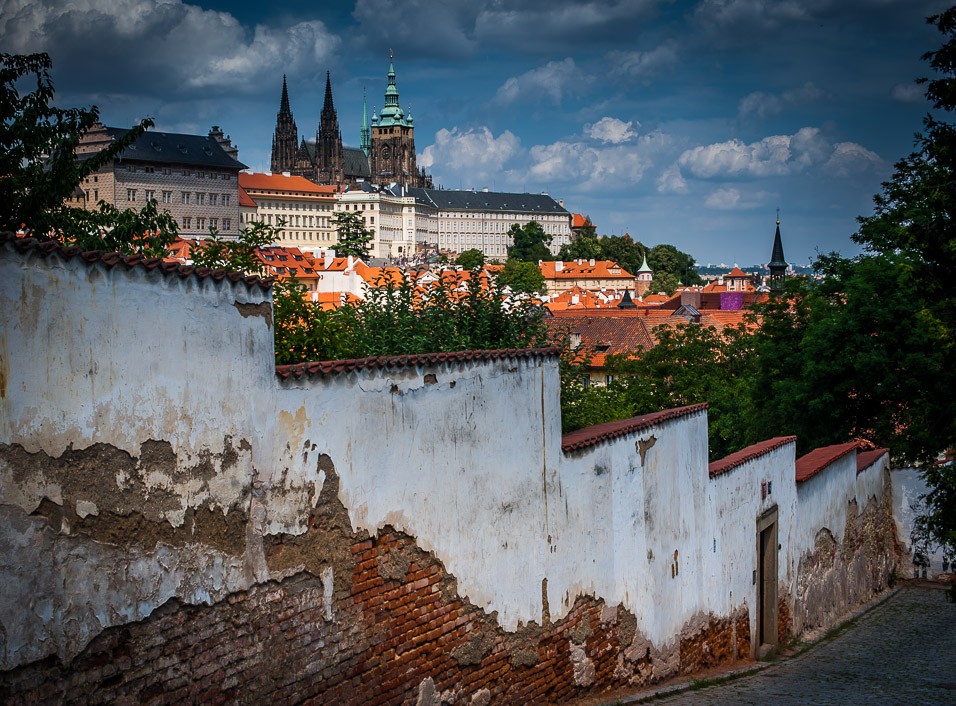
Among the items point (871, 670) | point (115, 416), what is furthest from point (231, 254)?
point (871, 670)

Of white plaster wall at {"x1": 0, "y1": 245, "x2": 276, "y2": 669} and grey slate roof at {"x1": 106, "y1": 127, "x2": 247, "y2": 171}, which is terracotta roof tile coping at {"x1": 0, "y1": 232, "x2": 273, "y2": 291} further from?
grey slate roof at {"x1": 106, "y1": 127, "x2": 247, "y2": 171}

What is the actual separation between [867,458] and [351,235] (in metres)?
159

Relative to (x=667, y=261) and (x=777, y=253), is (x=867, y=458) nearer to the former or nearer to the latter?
(x=777, y=253)

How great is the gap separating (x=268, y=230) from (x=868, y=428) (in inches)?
640

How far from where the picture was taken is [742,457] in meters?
15.2

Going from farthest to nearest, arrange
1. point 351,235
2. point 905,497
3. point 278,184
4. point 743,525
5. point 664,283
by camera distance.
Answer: point 278,184 → point 351,235 → point 664,283 → point 905,497 → point 743,525

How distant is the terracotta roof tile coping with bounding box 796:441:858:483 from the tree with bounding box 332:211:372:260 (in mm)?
150952

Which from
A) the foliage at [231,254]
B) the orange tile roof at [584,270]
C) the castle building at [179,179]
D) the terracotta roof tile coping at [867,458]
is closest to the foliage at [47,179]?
the foliage at [231,254]

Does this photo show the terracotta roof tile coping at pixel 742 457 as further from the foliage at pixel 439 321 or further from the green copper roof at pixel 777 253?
the green copper roof at pixel 777 253

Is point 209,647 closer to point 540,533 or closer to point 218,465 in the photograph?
point 218,465

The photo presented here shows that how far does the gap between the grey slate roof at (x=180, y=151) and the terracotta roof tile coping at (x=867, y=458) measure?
124886 millimetres

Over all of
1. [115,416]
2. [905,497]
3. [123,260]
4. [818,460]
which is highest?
→ [123,260]

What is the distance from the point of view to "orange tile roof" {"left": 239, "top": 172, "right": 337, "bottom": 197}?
186 meters

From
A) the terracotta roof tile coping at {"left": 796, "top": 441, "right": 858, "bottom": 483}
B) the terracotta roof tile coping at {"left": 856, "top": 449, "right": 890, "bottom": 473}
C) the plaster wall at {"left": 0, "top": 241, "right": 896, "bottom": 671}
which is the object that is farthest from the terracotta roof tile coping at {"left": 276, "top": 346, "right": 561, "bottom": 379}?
the terracotta roof tile coping at {"left": 856, "top": 449, "right": 890, "bottom": 473}
